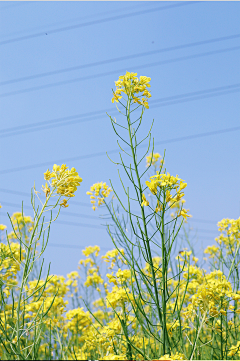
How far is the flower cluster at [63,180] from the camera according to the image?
1577 mm

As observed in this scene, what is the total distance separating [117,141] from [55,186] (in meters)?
0.49

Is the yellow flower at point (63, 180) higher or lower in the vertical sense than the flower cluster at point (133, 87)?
lower

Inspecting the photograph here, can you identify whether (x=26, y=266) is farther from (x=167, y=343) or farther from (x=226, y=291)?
(x=226, y=291)

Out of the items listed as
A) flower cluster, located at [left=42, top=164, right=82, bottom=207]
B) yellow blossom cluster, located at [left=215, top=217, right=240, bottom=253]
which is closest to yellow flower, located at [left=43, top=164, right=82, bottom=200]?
flower cluster, located at [left=42, top=164, right=82, bottom=207]

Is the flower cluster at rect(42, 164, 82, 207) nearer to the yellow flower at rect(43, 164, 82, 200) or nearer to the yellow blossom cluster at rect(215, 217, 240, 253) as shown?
the yellow flower at rect(43, 164, 82, 200)

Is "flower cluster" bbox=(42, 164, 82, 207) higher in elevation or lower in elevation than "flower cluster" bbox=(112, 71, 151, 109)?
lower

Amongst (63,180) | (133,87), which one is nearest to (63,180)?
(63,180)

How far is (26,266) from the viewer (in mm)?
1416

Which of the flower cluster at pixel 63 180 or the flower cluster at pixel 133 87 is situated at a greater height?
the flower cluster at pixel 133 87

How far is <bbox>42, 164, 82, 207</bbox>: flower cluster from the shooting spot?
158cm

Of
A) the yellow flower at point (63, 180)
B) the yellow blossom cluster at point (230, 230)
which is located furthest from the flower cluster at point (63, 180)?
the yellow blossom cluster at point (230, 230)

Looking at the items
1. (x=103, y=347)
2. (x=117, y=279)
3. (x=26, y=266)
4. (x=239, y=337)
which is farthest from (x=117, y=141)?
(x=239, y=337)

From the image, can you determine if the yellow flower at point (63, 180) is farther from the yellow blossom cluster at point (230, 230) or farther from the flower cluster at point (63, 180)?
the yellow blossom cluster at point (230, 230)

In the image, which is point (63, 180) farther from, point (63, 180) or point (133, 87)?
point (133, 87)
